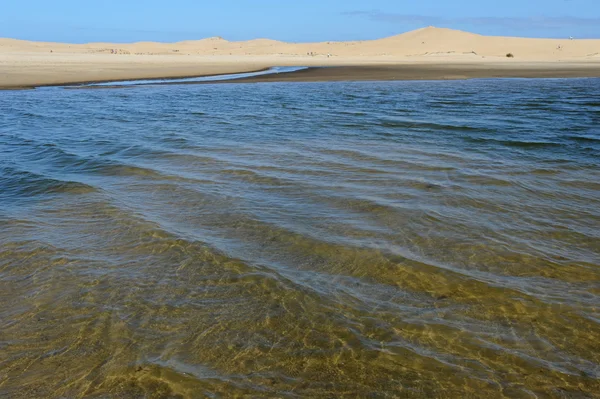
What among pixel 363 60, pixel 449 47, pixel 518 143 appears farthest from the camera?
pixel 449 47

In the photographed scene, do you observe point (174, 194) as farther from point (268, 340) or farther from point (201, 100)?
point (201, 100)

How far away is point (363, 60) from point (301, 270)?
45.9 metres

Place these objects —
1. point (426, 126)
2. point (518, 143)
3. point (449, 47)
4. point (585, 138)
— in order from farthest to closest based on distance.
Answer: point (449, 47) < point (426, 126) < point (585, 138) < point (518, 143)

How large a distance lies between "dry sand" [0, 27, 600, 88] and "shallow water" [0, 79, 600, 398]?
19.8 metres

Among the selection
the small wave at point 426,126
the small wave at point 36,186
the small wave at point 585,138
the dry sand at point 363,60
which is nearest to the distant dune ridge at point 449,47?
the dry sand at point 363,60

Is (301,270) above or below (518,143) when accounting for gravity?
below

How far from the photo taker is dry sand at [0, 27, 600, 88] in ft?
98.3

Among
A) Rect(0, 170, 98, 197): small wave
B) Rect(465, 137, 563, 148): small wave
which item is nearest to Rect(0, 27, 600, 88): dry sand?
Rect(0, 170, 98, 197): small wave

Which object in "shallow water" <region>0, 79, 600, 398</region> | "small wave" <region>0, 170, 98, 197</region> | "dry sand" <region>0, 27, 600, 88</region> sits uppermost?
"dry sand" <region>0, 27, 600, 88</region>

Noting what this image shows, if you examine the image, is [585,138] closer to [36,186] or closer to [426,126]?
[426,126]

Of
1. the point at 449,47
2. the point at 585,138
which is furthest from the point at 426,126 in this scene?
the point at 449,47

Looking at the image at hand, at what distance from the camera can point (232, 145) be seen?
9.70m

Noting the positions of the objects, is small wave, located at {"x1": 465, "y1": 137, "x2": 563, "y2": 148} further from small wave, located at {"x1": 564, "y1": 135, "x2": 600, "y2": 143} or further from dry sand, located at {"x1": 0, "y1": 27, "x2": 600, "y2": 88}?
dry sand, located at {"x1": 0, "y1": 27, "x2": 600, "y2": 88}

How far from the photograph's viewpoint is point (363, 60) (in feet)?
157
